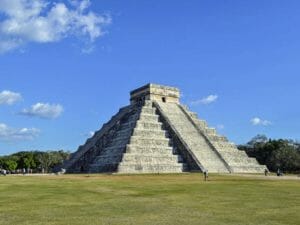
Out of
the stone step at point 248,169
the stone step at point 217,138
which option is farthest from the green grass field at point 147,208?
the stone step at point 217,138

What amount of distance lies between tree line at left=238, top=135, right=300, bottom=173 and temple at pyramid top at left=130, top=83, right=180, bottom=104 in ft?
73.9

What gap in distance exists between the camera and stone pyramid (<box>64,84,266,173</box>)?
47969mm

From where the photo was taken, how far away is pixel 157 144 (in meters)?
51.1

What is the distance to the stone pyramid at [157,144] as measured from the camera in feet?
157

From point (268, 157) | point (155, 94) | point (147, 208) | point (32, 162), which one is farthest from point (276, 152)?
point (147, 208)

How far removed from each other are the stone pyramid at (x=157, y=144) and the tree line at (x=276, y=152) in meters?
18.4

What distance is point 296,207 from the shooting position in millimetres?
17453

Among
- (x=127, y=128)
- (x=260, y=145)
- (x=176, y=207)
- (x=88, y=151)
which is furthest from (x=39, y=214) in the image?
(x=260, y=145)

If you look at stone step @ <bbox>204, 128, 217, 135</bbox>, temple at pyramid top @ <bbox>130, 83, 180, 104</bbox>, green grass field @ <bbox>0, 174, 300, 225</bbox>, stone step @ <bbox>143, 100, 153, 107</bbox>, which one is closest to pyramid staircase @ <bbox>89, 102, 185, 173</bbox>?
stone step @ <bbox>143, 100, 153, 107</bbox>

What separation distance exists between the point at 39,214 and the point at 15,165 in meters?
87.6

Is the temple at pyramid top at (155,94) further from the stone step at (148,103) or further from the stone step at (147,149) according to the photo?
the stone step at (147,149)

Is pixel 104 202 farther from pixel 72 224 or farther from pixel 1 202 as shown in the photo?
pixel 72 224

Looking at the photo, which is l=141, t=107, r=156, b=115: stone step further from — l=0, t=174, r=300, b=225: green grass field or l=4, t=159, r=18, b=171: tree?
l=4, t=159, r=18, b=171: tree

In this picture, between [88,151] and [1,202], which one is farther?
[88,151]
